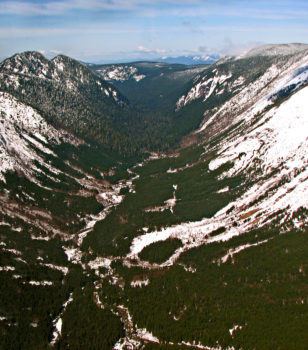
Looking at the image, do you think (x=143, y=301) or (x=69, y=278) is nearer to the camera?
(x=143, y=301)

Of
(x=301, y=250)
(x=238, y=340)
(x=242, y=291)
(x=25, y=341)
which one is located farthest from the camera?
(x=301, y=250)

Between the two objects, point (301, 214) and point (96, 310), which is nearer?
point (96, 310)

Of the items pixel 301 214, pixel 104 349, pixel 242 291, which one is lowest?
pixel 104 349

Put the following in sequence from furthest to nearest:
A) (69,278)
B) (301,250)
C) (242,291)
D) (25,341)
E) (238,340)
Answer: (69,278) < (301,250) < (242,291) < (25,341) < (238,340)

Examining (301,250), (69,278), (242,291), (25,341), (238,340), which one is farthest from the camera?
(69,278)

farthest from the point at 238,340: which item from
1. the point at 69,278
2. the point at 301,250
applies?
the point at 69,278

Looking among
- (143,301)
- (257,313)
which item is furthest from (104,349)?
(257,313)

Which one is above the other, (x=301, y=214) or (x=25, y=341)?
(x=301, y=214)

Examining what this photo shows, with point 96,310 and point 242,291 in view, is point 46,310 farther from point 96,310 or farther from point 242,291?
point 242,291

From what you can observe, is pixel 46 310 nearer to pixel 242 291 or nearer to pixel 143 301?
pixel 143 301
